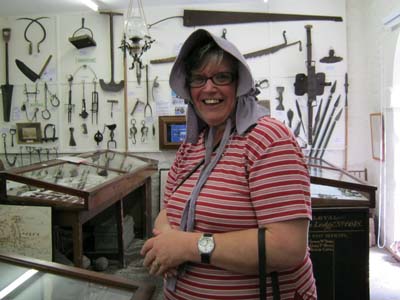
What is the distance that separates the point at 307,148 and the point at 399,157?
1.12m

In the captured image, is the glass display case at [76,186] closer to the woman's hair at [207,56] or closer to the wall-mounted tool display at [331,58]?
the woman's hair at [207,56]

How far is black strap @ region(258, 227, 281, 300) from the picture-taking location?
957 millimetres

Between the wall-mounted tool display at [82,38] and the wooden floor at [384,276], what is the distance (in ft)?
13.3

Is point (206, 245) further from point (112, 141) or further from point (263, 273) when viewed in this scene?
point (112, 141)

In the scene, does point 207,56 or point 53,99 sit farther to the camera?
point 53,99

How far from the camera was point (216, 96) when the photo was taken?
3.79ft

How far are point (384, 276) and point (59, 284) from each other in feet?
10.00

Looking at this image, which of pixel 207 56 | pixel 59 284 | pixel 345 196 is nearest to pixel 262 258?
pixel 207 56

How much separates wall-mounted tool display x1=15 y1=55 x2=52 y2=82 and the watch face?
15.0 feet

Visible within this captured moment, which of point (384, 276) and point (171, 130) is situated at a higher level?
point (171, 130)

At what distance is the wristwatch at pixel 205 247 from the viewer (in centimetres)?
100

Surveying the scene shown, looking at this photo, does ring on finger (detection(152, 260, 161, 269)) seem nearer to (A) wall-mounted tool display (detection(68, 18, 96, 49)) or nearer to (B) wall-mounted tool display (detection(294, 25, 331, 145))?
(B) wall-mounted tool display (detection(294, 25, 331, 145))

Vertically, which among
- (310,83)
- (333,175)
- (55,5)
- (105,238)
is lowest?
(105,238)

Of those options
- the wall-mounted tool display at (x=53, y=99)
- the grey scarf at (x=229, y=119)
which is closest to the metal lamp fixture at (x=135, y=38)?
the wall-mounted tool display at (x=53, y=99)
